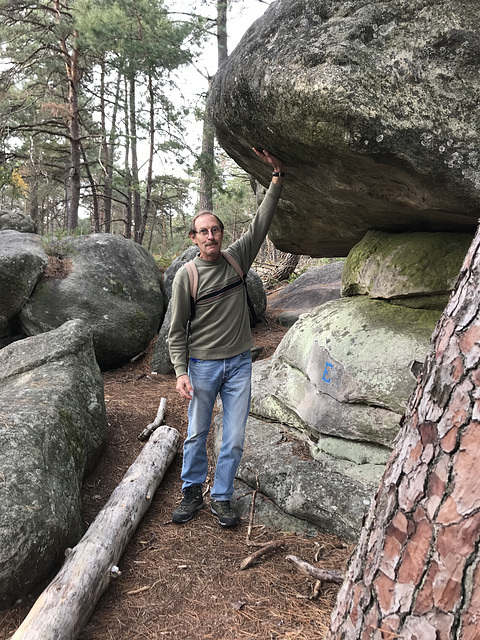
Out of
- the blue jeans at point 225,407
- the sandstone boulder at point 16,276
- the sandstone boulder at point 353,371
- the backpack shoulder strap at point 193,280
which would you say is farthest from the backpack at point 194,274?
the sandstone boulder at point 16,276

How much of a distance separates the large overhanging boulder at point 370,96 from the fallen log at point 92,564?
10.4 feet

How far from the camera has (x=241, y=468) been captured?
14.1ft

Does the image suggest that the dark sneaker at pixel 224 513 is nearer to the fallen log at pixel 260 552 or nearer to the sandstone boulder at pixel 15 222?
the fallen log at pixel 260 552

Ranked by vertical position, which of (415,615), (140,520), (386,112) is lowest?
(140,520)

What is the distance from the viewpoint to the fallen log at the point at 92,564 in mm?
2566

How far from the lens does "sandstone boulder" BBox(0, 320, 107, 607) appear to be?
289 centimetres

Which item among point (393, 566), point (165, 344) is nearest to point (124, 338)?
point (165, 344)

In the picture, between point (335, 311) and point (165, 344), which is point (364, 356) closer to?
point (335, 311)

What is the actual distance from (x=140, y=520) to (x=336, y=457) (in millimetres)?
1842

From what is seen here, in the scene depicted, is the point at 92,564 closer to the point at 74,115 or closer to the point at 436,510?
the point at 436,510

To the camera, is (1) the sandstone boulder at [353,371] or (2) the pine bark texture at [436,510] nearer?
(2) the pine bark texture at [436,510]

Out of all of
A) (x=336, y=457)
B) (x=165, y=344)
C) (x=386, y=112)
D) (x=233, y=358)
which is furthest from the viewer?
(x=165, y=344)

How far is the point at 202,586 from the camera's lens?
3.11m

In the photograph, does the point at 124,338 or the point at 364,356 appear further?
the point at 124,338
